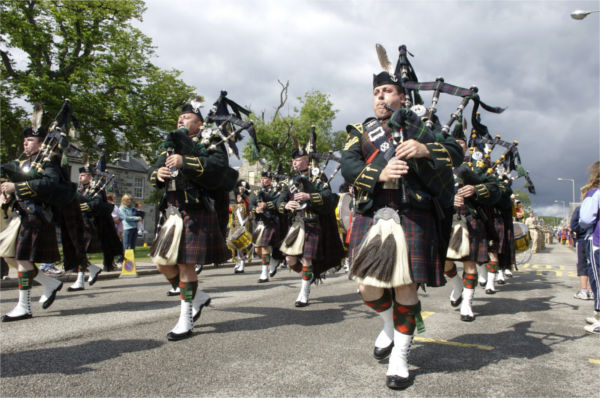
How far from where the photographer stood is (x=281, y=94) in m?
35.8

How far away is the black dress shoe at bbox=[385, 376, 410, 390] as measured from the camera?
9.21 ft

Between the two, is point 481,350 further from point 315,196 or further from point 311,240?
point 315,196

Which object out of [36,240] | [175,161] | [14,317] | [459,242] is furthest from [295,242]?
[14,317]

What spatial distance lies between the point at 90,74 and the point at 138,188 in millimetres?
19121

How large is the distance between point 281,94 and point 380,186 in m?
33.7

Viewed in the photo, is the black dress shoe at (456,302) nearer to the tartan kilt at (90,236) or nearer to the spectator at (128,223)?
the tartan kilt at (90,236)

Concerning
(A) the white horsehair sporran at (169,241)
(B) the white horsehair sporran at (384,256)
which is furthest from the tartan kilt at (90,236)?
(B) the white horsehair sporran at (384,256)

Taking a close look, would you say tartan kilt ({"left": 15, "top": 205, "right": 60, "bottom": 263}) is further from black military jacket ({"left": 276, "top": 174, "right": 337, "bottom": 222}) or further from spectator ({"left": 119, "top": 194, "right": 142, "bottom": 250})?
spectator ({"left": 119, "top": 194, "right": 142, "bottom": 250})

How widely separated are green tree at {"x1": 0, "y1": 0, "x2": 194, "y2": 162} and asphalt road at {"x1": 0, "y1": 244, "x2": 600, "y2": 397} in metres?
15.2

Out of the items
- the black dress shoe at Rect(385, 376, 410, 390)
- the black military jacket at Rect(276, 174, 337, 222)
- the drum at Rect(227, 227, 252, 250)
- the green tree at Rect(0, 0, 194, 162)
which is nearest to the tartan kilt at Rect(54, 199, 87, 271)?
the black military jacket at Rect(276, 174, 337, 222)

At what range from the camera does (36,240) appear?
17.3 feet

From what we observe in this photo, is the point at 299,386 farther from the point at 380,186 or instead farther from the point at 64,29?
the point at 64,29

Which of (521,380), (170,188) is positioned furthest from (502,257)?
(170,188)

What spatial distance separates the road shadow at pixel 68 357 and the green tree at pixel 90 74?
16.1m
